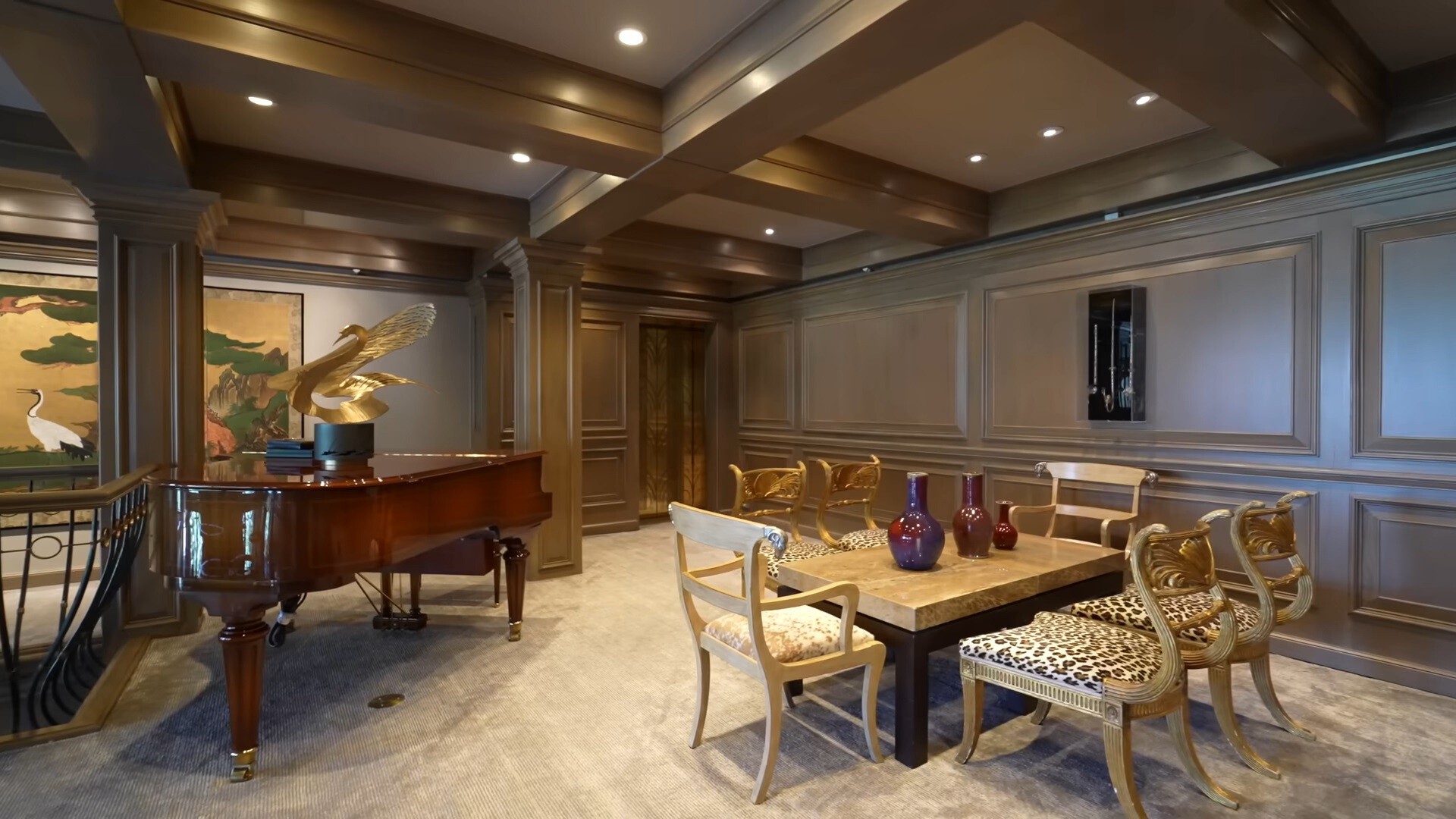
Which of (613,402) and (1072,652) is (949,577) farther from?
(613,402)

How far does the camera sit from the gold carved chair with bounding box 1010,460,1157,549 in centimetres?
370

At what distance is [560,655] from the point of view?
3363 mm

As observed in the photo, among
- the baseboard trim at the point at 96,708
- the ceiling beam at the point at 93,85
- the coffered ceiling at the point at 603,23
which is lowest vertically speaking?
the baseboard trim at the point at 96,708

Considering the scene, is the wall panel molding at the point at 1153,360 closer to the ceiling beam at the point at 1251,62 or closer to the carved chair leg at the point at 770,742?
the ceiling beam at the point at 1251,62

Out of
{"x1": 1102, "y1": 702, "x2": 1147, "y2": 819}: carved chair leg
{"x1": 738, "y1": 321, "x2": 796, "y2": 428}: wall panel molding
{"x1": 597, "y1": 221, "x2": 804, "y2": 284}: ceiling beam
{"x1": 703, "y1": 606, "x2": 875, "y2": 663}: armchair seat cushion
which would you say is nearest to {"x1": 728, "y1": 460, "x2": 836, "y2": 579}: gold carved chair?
{"x1": 703, "y1": 606, "x2": 875, "y2": 663}: armchair seat cushion

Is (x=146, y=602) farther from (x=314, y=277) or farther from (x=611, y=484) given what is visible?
(x=611, y=484)

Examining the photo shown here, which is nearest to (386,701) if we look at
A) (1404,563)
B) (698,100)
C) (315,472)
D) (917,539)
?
(315,472)

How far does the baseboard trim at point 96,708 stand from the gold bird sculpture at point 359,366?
142 centimetres

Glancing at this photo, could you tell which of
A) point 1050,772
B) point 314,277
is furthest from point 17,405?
point 1050,772

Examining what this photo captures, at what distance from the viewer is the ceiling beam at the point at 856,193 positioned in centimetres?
360

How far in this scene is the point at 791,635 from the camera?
2283 mm

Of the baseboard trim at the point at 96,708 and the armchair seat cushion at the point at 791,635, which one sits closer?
the armchair seat cushion at the point at 791,635

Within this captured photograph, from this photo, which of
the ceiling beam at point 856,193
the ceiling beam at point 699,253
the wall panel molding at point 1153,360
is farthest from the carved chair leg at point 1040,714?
the ceiling beam at point 699,253

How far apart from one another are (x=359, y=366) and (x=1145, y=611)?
12.0 feet
